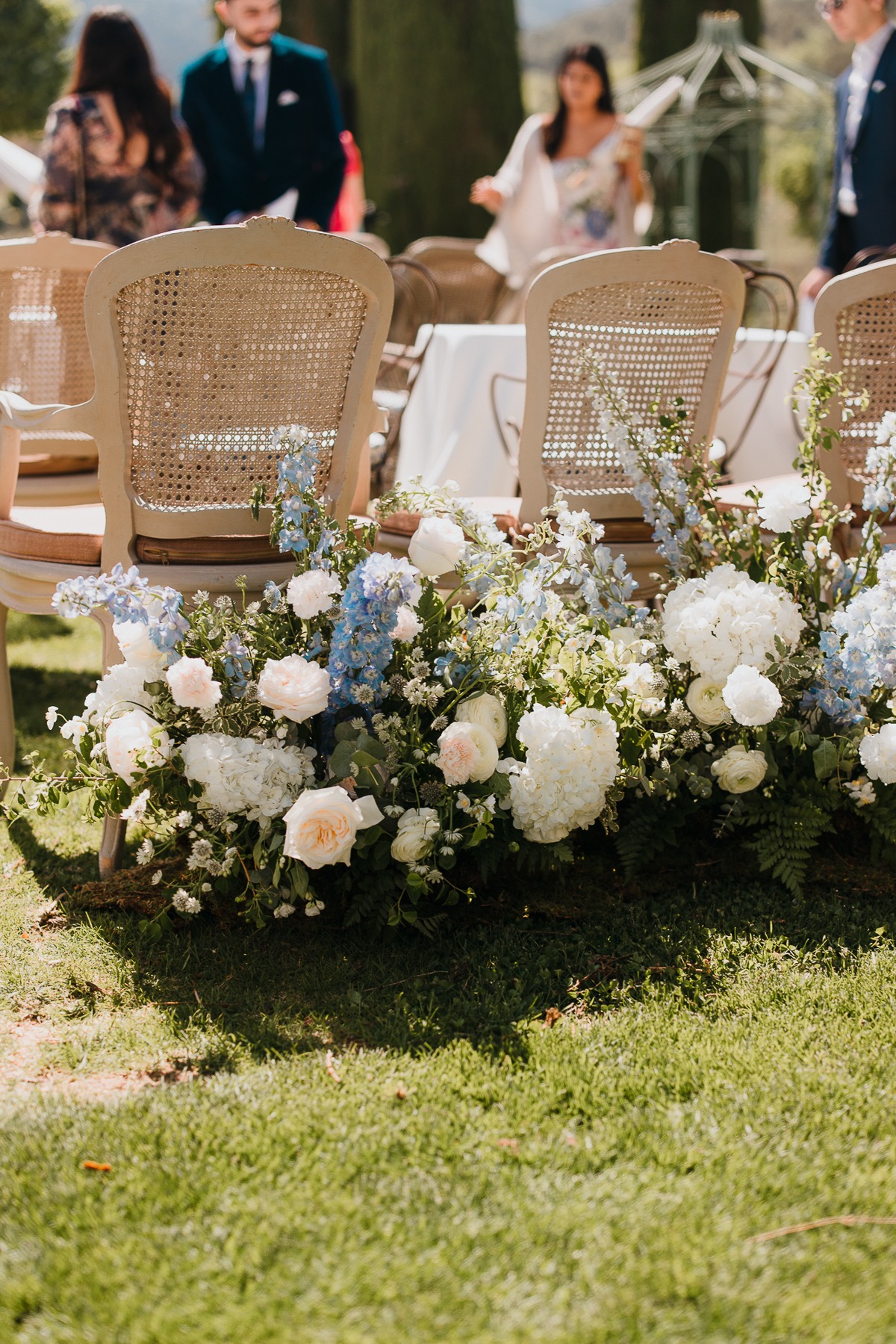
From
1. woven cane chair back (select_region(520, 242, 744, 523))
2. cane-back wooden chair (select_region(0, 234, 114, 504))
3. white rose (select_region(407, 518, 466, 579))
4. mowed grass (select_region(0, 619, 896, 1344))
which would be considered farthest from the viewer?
cane-back wooden chair (select_region(0, 234, 114, 504))

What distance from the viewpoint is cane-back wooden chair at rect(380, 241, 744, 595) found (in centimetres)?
265

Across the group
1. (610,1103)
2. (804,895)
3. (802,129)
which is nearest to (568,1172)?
(610,1103)

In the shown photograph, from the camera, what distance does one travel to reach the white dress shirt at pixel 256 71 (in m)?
5.78

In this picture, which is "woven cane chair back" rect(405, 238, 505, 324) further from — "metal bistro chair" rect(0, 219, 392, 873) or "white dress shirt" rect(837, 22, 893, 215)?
"metal bistro chair" rect(0, 219, 392, 873)

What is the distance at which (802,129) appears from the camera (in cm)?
1130

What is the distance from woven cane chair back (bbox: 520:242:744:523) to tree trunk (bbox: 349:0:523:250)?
8.42 m

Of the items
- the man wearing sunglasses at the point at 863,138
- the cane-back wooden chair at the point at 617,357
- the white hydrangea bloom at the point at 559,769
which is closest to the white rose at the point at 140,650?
the white hydrangea bloom at the point at 559,769

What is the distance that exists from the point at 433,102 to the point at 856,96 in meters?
6.45

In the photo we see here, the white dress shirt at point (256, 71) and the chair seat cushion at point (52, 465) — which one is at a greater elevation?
the white dress shirt at point (256, 71)

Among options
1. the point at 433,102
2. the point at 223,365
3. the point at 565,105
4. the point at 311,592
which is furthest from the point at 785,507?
the point at 433,102

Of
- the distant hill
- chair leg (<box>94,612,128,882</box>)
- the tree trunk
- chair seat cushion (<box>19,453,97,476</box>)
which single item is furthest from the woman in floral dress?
the distant hill

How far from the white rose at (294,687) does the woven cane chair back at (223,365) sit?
444mm

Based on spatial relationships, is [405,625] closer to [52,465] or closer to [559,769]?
[559,769]

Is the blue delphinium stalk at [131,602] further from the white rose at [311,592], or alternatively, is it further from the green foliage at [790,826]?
the green foliage at [790,826]
